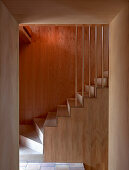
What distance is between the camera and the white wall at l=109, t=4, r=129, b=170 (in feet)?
4.90

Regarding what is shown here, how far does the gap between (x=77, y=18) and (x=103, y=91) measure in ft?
5.27

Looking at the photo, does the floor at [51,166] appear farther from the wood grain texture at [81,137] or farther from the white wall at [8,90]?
the white wall at [8,90]

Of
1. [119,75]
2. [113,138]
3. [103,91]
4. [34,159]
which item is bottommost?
[34,159]

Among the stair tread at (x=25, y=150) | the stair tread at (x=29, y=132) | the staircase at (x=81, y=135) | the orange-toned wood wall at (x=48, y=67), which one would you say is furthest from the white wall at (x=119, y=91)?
the orange-toned wood wall at (x=48, y=67)

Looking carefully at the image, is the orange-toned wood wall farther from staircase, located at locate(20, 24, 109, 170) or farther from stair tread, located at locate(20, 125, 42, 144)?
staircase, located at locate(20, 24, 109, 170)

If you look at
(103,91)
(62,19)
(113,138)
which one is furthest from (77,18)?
(103,91)

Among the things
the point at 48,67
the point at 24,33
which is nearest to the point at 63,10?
the point at 24,33

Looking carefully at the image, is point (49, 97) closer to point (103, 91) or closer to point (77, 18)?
point (103, 91)

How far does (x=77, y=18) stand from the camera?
188cm

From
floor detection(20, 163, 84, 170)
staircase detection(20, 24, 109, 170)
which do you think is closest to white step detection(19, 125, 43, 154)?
staircase detection(20, 24, 109, 170)

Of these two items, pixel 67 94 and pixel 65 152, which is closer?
pixel 65 152

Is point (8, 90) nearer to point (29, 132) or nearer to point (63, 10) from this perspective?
point (63, 10)

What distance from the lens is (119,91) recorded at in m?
1.71

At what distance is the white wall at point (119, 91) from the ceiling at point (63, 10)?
4.5 inches
